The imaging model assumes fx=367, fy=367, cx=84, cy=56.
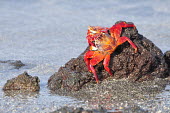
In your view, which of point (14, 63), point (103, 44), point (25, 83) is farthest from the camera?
point (14, 63)

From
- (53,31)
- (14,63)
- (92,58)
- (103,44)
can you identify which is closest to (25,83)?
(92,58)

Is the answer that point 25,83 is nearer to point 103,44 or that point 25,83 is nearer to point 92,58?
point 92,58

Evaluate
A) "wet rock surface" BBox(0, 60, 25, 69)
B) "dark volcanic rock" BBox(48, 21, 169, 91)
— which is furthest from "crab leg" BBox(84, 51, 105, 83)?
"wet rock surface" BBox(0, 60, 25, 69)

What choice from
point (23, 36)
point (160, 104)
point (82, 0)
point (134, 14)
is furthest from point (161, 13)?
point (160, 104)

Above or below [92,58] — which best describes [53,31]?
below

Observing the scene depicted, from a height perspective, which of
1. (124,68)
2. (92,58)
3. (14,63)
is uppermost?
(92,58)

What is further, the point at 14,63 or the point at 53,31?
the point at 53,31

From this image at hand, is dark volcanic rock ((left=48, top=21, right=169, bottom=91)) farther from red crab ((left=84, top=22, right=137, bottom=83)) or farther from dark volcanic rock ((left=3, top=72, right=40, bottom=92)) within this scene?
dark volcanic rock ((left=3, top=72, right=40, bottom=92))

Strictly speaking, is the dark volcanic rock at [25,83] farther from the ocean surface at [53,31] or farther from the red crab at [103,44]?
the red crab at [103,44]
